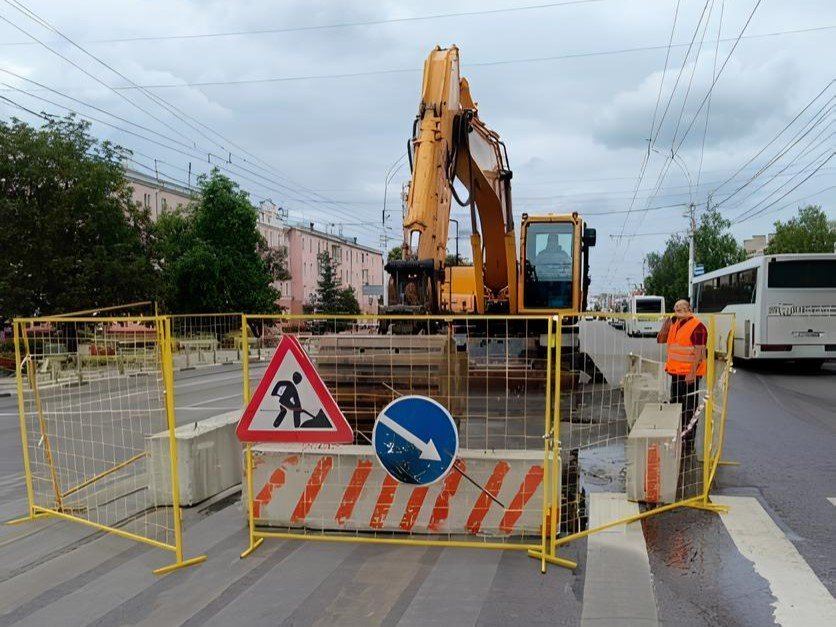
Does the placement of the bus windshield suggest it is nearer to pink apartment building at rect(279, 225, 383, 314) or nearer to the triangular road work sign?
pink apartment building at rect(279, 225, 383, 314)

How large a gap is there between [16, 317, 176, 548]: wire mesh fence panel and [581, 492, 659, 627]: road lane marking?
3.17 meters

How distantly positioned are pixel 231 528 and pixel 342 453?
1.22 metres

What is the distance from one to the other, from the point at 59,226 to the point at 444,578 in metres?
23.9

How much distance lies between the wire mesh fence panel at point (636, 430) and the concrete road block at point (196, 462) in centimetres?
335

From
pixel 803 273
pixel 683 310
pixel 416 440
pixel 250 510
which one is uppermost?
pixel 803 273

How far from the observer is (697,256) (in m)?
57.0

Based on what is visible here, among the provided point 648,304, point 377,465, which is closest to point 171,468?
point 377,465

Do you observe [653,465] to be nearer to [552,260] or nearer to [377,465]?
[377,465]

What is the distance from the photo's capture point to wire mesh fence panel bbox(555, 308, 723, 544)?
19.2ft

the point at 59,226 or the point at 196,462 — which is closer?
the point at 196,462

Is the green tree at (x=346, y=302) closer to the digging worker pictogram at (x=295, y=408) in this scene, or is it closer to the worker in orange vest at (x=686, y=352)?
the worker in orange vest at (x=686, y=352)

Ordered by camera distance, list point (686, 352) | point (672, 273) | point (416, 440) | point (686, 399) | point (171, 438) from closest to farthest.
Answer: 1. point (171, 438)
2. point (416, 440)
3. point (686, 352)
4. point (686, 399)
5. point (672, 273)

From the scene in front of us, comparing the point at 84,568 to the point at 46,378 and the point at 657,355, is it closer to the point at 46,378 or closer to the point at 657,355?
the point at 46,378

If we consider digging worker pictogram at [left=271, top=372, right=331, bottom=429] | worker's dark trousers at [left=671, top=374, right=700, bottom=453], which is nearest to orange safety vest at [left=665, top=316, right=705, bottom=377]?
worker's dark trousers at [left=671, top=374, right=700, bottom=453]
